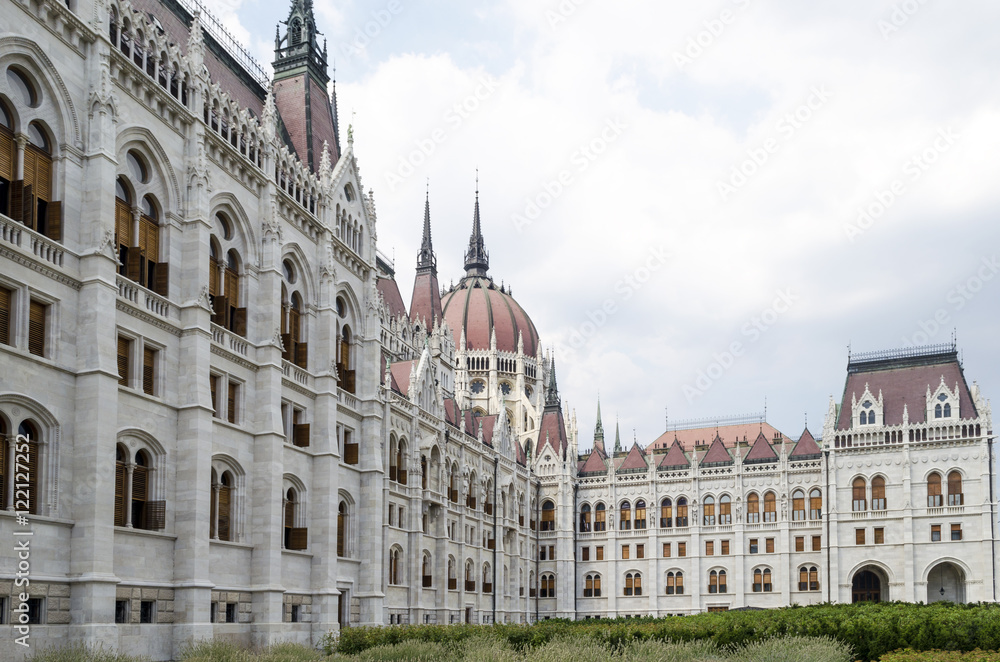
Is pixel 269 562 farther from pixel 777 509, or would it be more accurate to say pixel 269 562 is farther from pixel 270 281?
pixel 777 509

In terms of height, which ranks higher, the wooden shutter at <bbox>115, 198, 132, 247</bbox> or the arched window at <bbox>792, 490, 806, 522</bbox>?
the wooden shutter at <bbox>115, 198, 132, 247</bbox>

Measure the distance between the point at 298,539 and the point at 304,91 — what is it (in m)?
19.6

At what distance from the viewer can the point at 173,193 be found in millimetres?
30875

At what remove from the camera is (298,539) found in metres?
36.8

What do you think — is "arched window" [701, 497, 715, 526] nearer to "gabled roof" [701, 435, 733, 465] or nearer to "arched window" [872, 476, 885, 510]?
"gabled roof" [701, 435, 733, 465]

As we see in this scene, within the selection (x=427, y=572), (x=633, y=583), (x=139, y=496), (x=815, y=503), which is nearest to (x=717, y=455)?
(x=815, y=503)

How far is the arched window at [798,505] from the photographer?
74375 mm

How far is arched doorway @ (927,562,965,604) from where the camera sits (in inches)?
2726

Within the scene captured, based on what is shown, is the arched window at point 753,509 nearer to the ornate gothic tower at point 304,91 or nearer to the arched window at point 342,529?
the arched window at point 342,529

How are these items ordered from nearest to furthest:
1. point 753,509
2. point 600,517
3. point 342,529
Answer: point 342,529 → point 753,509 → point 600,517

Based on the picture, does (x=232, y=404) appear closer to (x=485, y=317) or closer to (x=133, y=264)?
(x=133, y=264)

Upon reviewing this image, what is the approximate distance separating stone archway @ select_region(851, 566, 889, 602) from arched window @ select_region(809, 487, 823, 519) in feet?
16.3

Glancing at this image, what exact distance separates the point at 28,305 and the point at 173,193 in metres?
7.76

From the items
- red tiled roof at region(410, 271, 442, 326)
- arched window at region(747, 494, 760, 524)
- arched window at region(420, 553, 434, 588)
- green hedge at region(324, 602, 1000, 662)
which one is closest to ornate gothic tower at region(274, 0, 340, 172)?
green hedge at region(324, 602, 1000, 662)
